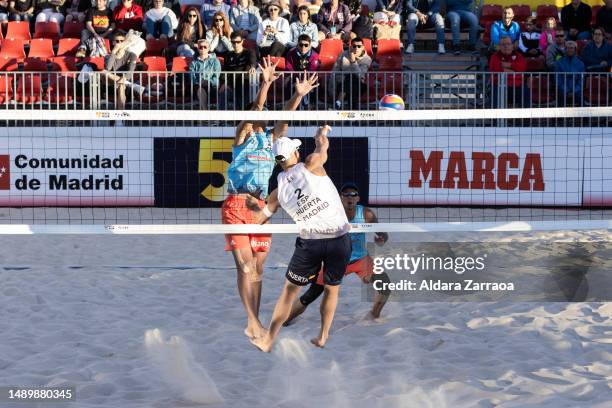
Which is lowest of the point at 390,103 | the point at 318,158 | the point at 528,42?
the point at 318,158

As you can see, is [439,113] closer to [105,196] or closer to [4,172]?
[105,196]

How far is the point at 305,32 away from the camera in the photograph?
15508mm

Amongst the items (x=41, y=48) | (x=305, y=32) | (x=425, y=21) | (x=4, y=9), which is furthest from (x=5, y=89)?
(x=425, y=21)

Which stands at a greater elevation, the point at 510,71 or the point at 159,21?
the point at 159,21

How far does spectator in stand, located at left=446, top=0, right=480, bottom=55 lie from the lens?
17047 millimetres

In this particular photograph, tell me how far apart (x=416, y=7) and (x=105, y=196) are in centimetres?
683

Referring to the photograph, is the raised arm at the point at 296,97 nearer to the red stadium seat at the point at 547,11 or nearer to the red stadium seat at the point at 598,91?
the red stadium seat at the point at 598,91

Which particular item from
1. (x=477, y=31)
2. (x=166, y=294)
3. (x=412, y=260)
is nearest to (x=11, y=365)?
(x=166, y=294)

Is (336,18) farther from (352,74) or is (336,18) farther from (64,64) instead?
(64,64)

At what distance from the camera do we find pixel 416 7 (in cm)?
1780

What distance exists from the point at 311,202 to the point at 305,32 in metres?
8.82

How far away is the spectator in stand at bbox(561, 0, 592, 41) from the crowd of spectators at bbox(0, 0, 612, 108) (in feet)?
0.05

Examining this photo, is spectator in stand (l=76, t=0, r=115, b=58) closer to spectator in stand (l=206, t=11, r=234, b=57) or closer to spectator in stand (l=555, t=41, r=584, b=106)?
spectator in stand (l=206, t=11, r=234, b=57)

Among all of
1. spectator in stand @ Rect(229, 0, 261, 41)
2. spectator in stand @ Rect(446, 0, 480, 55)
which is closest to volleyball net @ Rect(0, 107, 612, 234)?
spectator in stand @ Rect(229, 0, 261, 41)
